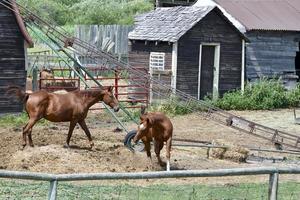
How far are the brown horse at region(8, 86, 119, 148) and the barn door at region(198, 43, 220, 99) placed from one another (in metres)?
12.3

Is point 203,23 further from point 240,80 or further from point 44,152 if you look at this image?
point 44,152

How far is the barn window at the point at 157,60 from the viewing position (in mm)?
28716

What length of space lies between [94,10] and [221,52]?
31090 mm

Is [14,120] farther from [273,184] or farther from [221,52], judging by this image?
[273,184]

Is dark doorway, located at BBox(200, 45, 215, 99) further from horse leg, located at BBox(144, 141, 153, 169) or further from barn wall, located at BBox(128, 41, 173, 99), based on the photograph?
horse leg, located at BBox(144, 141, 153, 169)

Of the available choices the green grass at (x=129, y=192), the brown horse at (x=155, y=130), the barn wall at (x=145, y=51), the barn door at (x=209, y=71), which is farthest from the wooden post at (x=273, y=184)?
the barn door at (x=209, y=71)

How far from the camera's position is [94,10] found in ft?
193

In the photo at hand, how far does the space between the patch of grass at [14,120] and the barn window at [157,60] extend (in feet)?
24.0

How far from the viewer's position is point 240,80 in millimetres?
29734

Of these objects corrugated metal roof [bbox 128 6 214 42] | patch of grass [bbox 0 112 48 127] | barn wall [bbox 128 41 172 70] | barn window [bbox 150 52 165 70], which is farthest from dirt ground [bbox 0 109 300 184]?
corrugated metal roof [bbox 128 6 214 42]

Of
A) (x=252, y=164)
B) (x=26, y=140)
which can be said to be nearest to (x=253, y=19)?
(x=252, y=164)

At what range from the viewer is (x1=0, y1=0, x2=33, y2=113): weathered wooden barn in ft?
75.5

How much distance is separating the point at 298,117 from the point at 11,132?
11701 mm

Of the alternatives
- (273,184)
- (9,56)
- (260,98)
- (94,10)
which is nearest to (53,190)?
(273,184)
